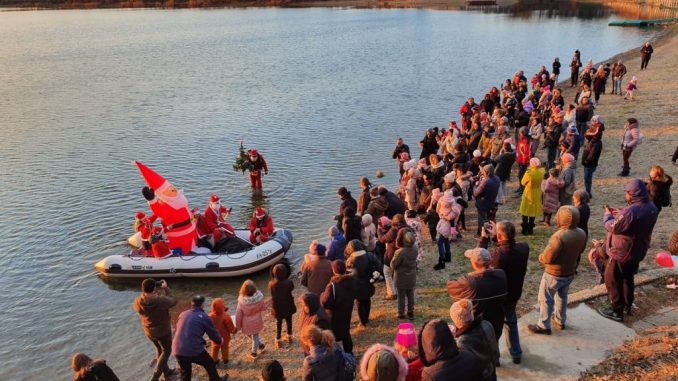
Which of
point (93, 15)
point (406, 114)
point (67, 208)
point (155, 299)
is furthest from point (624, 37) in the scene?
point (93, 15)

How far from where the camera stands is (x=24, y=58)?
2136 inches

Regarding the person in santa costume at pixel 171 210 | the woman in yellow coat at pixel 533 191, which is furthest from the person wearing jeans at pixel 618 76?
the person in santa costume at pixel 171 210

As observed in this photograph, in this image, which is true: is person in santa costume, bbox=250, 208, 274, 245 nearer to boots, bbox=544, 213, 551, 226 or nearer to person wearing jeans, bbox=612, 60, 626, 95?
boots, bbox=544, 213, 551, 226

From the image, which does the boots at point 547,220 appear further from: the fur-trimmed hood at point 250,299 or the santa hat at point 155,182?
the santa hat at point 155,182

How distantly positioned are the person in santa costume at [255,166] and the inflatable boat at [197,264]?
5233 mm

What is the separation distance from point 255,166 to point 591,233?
1054 cm

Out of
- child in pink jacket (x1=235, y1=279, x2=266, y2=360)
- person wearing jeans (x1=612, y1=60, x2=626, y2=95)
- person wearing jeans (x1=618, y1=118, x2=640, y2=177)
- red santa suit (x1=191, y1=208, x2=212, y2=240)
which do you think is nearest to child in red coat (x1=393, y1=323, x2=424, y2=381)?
child in pink jacket (x1=235, y1=279, x2=266, y2=360)

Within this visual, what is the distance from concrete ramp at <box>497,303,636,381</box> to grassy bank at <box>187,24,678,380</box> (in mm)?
866

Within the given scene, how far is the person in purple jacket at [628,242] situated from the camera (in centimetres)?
696

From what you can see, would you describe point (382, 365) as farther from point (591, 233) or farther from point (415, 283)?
point (591, 233)

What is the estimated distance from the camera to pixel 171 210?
12359mm

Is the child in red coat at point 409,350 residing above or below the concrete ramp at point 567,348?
above

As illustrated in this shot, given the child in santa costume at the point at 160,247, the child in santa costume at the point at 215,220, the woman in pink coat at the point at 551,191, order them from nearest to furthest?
the woman in pink coat at the point at 551,191 → the child in santa costume at the point at 160,247 → the child in santa costume at the point at 215,220

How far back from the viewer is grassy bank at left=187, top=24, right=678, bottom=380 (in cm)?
877
